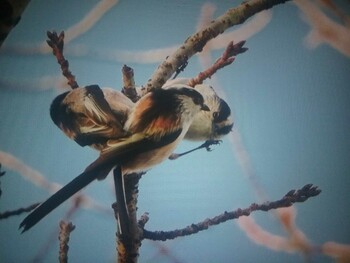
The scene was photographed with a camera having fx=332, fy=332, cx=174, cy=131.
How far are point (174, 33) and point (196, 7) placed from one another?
22cm

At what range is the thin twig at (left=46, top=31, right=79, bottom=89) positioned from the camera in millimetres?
1972

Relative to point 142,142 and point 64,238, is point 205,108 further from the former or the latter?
point 64,238

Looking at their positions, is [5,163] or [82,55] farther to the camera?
[82,55]

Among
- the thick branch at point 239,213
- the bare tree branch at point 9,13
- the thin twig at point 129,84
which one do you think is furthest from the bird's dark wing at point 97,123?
the bare tree branch at point 9,13

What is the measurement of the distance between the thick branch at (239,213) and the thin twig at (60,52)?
97cm

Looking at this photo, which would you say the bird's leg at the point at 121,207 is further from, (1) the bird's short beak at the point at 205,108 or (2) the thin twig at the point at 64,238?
(1) the bird's short beak at the point at 205,108

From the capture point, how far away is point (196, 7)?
2076 mm

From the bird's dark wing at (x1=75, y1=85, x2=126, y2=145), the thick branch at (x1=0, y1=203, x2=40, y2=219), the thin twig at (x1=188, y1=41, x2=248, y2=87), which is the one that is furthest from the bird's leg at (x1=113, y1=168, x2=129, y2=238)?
the thin twig at (x1=188, y1=41, x2=248, y2=87)

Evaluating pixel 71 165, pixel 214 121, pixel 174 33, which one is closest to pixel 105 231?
pixel 71 165

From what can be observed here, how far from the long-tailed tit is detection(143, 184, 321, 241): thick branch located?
386 mm

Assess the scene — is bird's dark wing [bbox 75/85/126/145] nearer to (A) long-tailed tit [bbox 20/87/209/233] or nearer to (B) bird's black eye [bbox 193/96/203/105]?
(A) long-tailed tit [bbox 20/87/209/233]

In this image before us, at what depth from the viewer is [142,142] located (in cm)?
179

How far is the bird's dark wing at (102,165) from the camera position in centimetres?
177

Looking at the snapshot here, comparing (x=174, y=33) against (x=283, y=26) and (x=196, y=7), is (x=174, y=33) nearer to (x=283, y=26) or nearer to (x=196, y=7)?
(x=196, y=7)
